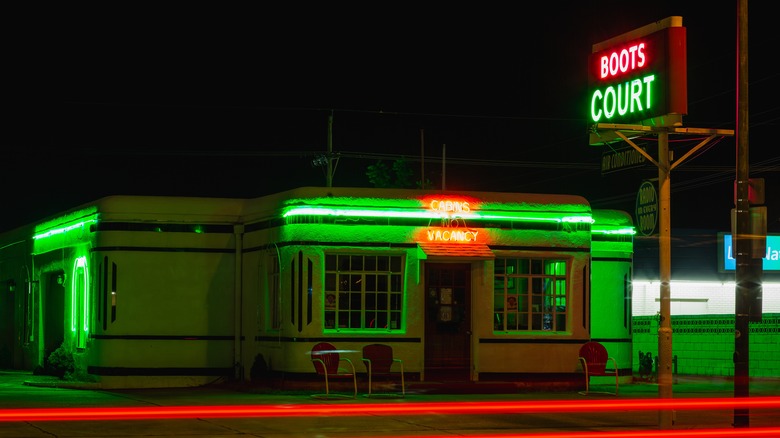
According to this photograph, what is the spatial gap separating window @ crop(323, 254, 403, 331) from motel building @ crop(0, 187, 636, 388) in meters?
0.03

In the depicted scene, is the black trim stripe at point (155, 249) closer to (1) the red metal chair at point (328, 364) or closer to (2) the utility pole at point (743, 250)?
(1) the red metal chair at point (328, 364)

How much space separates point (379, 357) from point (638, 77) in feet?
26.3

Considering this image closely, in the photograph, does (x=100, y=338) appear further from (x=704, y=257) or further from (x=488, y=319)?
(x=704, y=257)

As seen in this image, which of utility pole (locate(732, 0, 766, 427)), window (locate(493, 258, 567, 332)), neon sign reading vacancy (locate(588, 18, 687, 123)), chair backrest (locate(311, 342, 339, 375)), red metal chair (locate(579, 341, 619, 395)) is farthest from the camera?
window (locate(493, 258, 567, 332))

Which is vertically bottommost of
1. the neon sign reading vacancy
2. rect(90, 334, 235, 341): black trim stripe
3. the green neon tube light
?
rect(90, 334, 235, 341): black trim stripe

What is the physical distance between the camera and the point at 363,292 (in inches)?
883

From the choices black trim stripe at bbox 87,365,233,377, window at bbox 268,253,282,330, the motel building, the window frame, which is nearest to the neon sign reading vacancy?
the motel building

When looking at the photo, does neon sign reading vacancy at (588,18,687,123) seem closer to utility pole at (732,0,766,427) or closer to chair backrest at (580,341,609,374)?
utility pole at (732,0,766,427)

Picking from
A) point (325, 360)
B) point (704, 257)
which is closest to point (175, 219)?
point (325, 360)

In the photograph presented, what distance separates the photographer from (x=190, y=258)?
24.0 m

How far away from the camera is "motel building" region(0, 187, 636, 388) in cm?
2220

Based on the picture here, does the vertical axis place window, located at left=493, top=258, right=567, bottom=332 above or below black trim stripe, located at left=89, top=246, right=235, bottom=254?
below

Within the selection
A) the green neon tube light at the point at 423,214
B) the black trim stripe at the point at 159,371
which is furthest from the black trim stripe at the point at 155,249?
the green neon tube light at the point at 423,214

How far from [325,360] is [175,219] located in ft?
16.3
